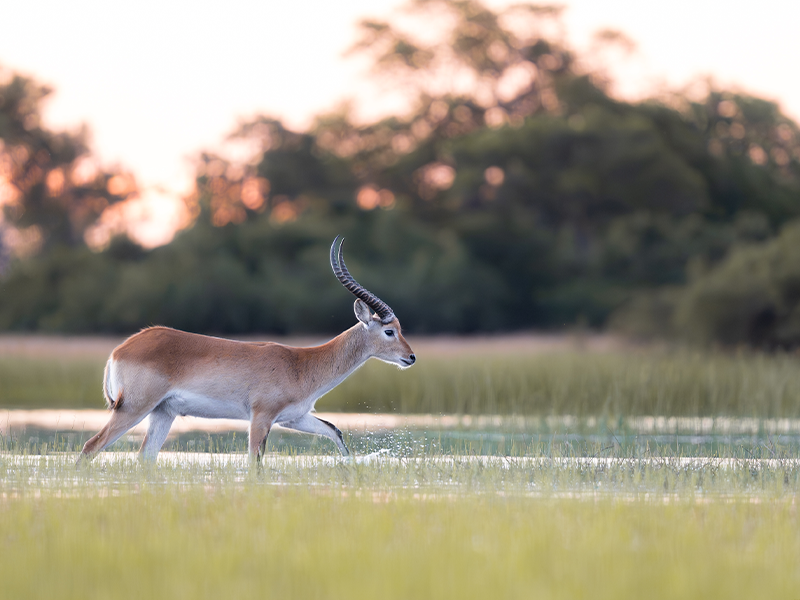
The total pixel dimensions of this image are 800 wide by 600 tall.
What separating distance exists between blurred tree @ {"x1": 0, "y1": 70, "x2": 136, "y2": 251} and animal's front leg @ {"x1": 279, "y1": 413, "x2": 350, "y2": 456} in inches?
1293

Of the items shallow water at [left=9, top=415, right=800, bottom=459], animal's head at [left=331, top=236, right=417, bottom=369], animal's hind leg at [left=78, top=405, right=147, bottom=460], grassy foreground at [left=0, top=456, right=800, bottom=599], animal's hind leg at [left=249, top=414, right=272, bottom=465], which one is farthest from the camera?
shallow water at [left=9, top=415, right=800, bottom=459]

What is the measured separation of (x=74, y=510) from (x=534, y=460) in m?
4.14

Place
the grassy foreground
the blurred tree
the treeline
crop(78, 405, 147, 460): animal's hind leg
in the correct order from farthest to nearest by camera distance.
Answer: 1. the blurred tree
2. the treeline
3. crop(78, 405, 147, 460): animal's hind leg
4. the grassy foreground

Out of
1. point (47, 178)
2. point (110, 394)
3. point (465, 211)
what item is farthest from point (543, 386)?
point (47, 178)

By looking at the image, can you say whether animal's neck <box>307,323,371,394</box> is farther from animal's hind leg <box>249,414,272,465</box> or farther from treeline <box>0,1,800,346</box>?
treeline <box>0,1,800,346</box>

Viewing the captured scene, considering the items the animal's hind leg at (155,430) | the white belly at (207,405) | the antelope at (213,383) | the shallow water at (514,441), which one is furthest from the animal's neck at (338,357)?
the animal's hind leg at (155,430)

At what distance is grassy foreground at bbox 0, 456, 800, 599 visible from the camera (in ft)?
15.3

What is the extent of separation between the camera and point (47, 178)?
4066 centimetres

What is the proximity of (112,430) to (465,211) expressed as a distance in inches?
1266

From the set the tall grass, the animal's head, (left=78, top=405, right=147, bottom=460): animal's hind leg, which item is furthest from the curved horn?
the tall grass

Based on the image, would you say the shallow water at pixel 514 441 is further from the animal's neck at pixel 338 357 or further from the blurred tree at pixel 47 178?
the blurred tree at pixel 47 178

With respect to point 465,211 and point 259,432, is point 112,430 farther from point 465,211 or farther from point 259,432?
point 465,211

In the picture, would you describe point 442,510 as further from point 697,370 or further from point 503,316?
point 503,316

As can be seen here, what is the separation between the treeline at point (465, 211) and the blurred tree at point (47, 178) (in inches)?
45.3
